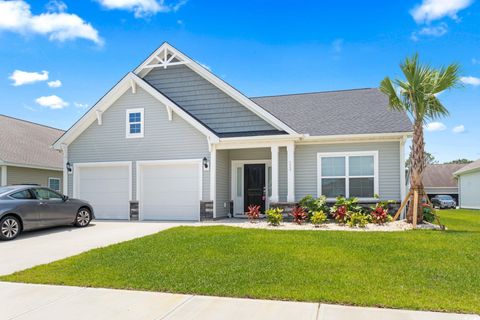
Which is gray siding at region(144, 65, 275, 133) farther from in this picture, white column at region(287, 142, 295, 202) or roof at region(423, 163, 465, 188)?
roof at region(423, 163, 465, 188)

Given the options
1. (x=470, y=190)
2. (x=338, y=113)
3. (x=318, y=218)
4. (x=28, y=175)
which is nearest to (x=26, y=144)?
(x=28, y=175)

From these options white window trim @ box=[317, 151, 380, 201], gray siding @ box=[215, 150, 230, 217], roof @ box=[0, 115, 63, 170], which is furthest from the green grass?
roof @ box=[0, 115, 63, 170]

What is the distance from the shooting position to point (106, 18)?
47.1 feet

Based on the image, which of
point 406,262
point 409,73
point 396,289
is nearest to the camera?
point 396,289

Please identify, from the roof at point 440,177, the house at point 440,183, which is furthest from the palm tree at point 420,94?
the roof at point 440,177

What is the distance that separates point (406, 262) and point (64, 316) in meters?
5.63

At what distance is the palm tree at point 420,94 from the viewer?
11.6 meters

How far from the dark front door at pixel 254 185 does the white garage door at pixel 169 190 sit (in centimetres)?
229

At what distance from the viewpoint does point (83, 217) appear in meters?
12.9

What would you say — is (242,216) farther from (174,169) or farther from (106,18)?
(106,18)

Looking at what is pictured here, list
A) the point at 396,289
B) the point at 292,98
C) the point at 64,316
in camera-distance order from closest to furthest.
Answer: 1. the point at 64,316
2. the point at 396,289
3. the point at 292,98

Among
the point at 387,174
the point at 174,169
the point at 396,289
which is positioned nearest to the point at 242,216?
the point at 174,169

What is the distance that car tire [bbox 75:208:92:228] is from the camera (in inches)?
499

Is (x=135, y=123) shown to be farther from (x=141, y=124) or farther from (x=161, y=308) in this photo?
(x=161, y=308)
